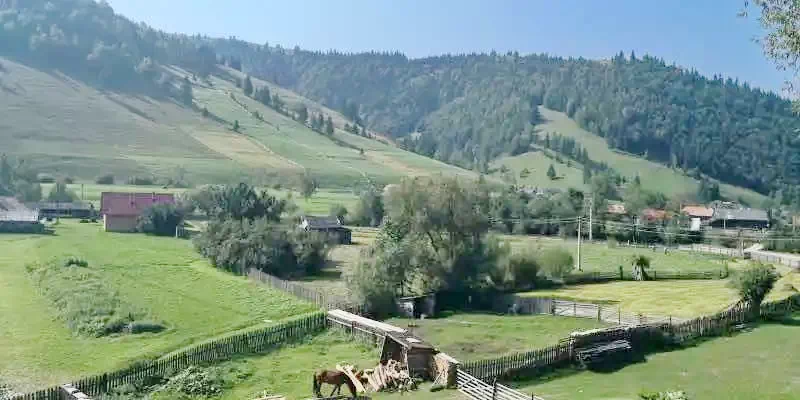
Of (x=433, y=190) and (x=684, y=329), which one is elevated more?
(x=433, y=190)

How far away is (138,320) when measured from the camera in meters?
41.1

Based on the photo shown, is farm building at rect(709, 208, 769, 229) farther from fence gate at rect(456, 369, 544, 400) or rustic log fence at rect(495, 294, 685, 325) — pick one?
fence gate at rect(456, 369, 544, 400)

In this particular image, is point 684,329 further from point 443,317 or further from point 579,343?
point 443,317

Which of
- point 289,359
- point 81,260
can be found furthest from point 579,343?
point 81,260

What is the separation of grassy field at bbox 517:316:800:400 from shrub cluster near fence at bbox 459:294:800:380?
715 mm

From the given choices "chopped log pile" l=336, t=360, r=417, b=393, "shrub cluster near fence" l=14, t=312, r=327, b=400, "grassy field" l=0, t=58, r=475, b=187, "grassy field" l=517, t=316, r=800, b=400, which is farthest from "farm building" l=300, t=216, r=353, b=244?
"grassy field" l=0, t=58, r=475, b=187

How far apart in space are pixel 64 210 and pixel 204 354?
262ft

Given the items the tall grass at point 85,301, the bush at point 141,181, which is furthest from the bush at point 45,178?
the tall grass at point 85,301

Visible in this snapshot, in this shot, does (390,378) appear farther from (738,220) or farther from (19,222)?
(738,220)

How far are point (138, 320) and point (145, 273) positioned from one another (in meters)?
17.9

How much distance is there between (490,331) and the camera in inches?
1588

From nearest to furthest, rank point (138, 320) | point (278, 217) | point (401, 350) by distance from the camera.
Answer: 1. point (401, 350)
2. point (138, 320)
3. point (278, 217)

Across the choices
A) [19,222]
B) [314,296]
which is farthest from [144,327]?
[19,222]

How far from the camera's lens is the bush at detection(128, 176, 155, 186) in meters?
145
